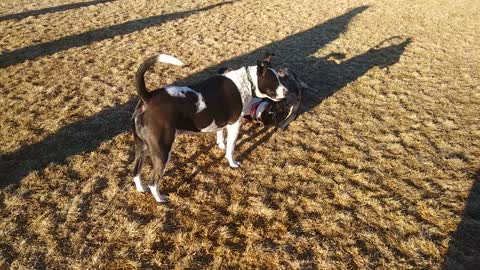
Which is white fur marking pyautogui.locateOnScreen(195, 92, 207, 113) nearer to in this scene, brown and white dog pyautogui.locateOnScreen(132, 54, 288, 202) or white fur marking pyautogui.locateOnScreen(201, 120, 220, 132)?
brown and white dog pyautogui.locateOnScreen(132, 54, 288, 202)

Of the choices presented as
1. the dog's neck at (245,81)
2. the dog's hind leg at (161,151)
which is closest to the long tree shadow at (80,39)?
the dog's hind leg at (161,151)

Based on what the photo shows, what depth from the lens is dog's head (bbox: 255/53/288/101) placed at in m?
4.45

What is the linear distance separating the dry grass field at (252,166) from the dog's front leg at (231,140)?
15 centimetres

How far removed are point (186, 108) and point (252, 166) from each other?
1.52 metres

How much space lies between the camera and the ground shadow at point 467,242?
3506 mm

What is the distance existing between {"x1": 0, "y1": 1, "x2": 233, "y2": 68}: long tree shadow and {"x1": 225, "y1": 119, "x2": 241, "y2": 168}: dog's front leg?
6.03 metres

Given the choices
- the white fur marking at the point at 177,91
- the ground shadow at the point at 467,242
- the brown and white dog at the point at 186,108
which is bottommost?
the ground shadow at the point at 467,242

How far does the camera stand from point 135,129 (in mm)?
3785

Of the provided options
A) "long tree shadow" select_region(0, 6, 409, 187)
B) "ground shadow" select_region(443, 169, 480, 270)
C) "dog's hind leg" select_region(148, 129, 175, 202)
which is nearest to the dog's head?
"dog's hind leg" select_region(148, 129, 175, 202)

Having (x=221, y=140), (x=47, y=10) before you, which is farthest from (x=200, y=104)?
(x=47, y=10)

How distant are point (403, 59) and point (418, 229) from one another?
6163 mm

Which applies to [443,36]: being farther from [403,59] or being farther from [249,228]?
[249,228]

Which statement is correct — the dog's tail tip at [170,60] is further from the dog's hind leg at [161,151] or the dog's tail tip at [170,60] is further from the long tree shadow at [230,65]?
the long tree shadow at [230,65]

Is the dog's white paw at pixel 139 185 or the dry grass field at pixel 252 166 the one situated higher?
the dog's white paw at pixel 139 185
